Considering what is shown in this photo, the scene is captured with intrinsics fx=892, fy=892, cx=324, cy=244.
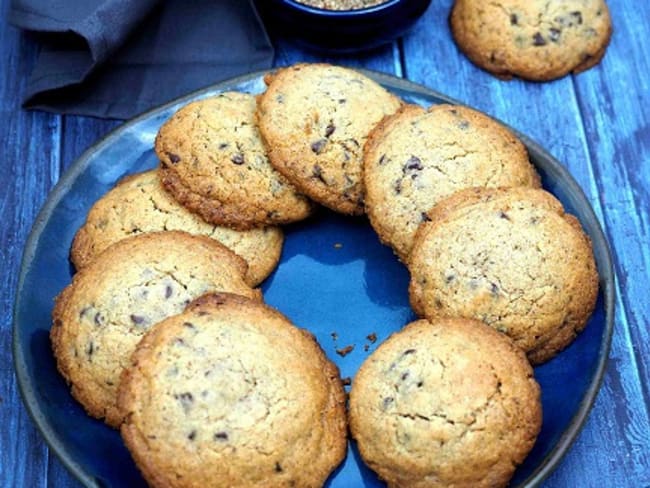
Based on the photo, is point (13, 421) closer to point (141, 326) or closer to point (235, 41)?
point (141, 326)

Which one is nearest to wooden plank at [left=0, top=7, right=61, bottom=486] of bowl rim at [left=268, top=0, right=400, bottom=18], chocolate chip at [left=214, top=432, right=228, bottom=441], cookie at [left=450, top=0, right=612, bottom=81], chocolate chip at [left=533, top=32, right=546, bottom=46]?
chocolate chip at [left=214, top=432, right=228, bottom=441]

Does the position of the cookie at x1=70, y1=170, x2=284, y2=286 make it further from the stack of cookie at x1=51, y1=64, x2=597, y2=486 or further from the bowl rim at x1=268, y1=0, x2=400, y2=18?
the bowl rim at x1=268, y1=0, x2=400, y2=18

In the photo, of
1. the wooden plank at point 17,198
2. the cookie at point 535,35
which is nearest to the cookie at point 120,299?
the wooden plank at point 17,198

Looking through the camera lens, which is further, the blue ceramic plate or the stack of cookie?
the blue ceramic plate

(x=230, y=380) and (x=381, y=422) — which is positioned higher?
(x=230, y=380)

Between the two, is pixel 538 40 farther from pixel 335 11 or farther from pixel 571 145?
pixel 335 11

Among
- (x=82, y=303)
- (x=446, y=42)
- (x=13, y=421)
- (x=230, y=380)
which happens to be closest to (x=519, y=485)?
(x=230, y=380)
